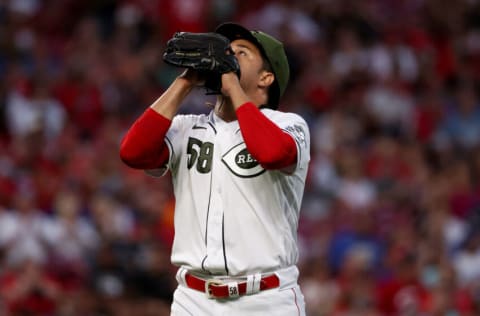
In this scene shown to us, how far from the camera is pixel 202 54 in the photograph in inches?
162

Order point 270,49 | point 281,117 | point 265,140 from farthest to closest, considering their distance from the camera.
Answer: point 270,49, point 281,117, point 265,140

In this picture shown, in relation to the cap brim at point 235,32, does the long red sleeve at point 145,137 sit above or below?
below

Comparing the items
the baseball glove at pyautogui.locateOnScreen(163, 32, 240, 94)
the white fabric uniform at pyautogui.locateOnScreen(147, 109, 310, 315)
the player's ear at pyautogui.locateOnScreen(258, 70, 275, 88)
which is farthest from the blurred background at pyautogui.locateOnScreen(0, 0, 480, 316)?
the baseball glove at pyautogui.locateOnScreen(163, 32, 240, 94)

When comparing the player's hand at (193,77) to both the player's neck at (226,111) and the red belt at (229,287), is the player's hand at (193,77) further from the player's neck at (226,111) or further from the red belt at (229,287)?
the red belt at (229,287)

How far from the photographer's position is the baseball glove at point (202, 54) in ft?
13.5

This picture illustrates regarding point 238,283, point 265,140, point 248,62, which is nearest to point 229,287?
point 238,283

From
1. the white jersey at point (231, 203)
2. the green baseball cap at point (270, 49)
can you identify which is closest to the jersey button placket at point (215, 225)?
the white jersey at point (231, 203)

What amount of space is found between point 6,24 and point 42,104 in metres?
1.46

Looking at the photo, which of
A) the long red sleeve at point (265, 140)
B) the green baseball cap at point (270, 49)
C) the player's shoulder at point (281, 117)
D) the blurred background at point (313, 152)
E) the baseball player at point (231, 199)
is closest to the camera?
the long red sleeve at point (265, 140)

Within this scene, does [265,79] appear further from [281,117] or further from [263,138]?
[263,138]

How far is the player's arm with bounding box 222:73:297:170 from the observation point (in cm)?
405

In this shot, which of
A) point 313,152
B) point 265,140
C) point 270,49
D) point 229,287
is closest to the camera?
point 265,140

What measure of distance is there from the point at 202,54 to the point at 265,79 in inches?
18.4

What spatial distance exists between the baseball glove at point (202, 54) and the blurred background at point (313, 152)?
12.9 ft
